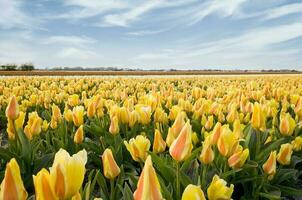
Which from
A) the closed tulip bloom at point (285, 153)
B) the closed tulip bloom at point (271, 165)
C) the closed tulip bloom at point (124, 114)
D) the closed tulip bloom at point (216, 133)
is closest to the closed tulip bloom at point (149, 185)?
the closed tulip bloom at point (216, 133)

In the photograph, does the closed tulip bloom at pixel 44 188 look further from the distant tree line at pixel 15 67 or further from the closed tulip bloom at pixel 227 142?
the distant tree line at pixel 15 67

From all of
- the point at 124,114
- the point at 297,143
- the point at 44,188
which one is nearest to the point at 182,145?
the point at 44,188

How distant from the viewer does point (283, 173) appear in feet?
12.1

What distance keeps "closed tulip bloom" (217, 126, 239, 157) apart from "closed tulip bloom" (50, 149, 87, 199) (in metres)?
1.28

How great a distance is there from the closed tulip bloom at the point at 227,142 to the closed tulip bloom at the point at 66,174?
1.28 meters

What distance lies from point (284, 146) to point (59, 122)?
8.27 ft

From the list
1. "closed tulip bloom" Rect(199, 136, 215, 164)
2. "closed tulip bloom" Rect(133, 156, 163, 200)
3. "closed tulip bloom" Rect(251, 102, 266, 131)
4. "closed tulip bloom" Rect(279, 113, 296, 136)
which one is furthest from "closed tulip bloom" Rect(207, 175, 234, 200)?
"closed tulip bloom" Rect(279, 113, 296, 136)

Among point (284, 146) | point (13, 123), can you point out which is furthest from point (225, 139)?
point (13, 123)

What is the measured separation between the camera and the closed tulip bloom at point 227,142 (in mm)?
2557

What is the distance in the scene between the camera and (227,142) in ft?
8.52

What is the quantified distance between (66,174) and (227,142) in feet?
4.64

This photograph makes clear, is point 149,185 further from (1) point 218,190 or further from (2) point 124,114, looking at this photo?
(2) point 124,114

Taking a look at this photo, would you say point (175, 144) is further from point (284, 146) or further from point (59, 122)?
point (59, 122)

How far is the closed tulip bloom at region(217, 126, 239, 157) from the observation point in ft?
8.39
